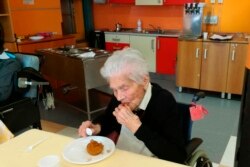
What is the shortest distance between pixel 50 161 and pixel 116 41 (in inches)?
160

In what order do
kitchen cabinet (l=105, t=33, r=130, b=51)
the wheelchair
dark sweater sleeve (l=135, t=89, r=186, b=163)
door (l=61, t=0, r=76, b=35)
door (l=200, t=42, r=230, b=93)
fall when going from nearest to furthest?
dark sweater sleeve (l=135, t=89, r=186, b=163) → the wheelchair → door (l=200, t=42, r=230, b=93) → kitchen cabinet (l=105, t=33, r=130, b=51) → door (l=61, t=0, r=76, b=35)

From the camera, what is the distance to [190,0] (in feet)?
13.7

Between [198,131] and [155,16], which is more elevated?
[155,16]

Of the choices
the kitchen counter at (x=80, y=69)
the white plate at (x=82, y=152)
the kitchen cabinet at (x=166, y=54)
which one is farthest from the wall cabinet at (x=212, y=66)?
the white plate at (x=82, y=152)

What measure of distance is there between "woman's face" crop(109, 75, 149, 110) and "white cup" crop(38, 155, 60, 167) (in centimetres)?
41

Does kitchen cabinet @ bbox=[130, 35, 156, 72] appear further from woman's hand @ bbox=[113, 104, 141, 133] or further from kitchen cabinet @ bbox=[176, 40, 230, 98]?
woman's hand @ bbox=[113, 104, 141, 133]

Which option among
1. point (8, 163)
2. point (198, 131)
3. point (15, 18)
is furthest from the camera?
point (15, 18)

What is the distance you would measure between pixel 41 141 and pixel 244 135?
975 mm

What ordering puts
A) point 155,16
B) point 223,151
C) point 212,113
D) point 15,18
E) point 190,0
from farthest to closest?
point 155,16 → point 190,0 → point 15,18 → point 212,113 → point 223,151

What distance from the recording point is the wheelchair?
134cm

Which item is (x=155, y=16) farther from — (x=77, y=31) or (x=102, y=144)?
(x=102, y=144)

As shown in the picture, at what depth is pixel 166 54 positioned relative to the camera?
444 centimetres

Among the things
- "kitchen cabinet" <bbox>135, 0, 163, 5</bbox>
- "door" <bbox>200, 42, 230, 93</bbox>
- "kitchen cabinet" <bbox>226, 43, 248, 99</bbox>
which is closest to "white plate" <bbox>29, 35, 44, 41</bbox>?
"kitchen cabinet" <bbox>135, 0, 163, 5</bbox>

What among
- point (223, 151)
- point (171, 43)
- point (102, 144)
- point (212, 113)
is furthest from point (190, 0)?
point (102, 144)
